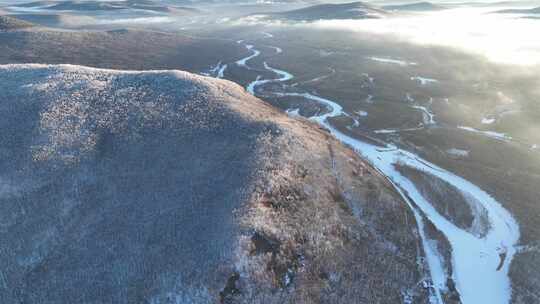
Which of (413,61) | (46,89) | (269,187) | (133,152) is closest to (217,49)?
(413,61)

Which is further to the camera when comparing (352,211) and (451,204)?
(451,204)

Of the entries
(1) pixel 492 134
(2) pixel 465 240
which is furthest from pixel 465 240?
(1) pixel 492 134

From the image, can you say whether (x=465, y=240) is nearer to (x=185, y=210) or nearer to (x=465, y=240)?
(x=465, y=240)

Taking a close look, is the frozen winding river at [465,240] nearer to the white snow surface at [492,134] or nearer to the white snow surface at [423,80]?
the white snow surface at [492,134]

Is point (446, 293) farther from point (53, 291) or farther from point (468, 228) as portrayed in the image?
point (53, 291)

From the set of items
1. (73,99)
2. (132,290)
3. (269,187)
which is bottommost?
(132,290)

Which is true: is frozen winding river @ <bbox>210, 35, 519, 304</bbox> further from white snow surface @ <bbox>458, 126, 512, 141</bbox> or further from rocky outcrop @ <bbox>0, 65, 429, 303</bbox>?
white snow surface @ <bbox>458, 126, 512, 141</bbox>

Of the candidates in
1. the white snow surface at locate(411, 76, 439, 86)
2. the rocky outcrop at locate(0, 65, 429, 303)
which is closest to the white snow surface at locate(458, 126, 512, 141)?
the rocky outcrop at locate(0, 65, 429, 303)

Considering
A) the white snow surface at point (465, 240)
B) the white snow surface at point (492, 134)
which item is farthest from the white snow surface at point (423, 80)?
the white snow surface at point (465, 240)
